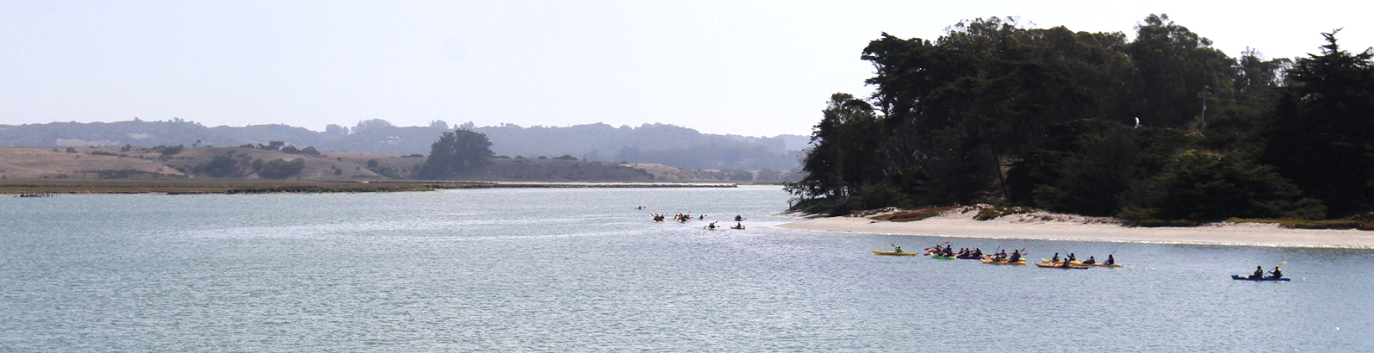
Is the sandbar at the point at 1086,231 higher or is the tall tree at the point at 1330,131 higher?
the tall tree at the point at 1330,131

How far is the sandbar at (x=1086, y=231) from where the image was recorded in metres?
55.2

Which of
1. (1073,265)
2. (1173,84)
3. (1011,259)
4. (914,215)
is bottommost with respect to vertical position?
(1073,265)

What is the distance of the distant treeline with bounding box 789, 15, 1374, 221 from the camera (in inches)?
2530

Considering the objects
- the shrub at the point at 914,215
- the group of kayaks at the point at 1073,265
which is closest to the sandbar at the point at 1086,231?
the shrub at the point at 914,215

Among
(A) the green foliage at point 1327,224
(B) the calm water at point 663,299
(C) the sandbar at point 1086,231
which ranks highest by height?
(A) the green foliage at point 1327,224

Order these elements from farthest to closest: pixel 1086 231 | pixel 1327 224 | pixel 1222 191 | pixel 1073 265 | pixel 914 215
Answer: pixel 914 215 → pixel 1086 231 → pixel 1222 191 → pixel 1327 224 → pixel 1073 265

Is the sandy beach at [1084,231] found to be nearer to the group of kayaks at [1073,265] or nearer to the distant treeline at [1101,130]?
the distant treeline at [1101,130]

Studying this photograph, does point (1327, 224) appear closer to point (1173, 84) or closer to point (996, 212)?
point (996, 212)

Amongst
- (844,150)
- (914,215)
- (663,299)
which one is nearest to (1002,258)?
(663,299)

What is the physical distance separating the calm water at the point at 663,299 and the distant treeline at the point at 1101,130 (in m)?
11.7

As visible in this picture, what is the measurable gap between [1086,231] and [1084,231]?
12 centimetres

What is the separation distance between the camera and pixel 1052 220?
71125 millimetres

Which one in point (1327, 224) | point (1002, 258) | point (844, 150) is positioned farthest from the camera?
point (844, 150)

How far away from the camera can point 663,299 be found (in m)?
39.3
